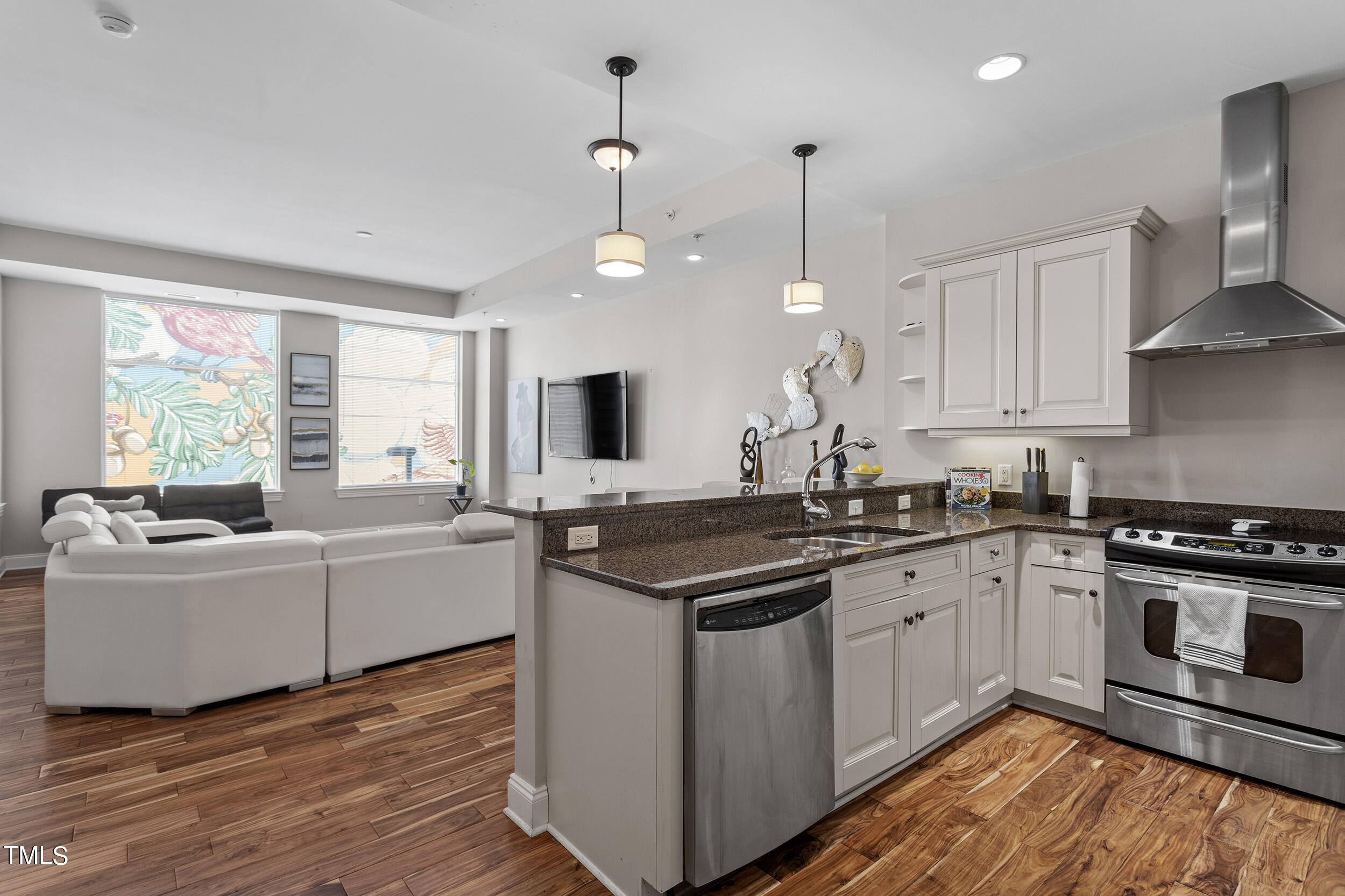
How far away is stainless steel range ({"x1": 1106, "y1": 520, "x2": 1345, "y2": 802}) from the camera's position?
218 centimetres

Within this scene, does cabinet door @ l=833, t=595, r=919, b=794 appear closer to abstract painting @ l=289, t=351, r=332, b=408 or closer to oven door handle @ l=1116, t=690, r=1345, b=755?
oven door handle @ l=1116, t=690, r=1345, b=755

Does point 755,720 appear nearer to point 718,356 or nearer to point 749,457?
point 749,457

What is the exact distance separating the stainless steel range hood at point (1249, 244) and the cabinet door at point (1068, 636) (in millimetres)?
1041

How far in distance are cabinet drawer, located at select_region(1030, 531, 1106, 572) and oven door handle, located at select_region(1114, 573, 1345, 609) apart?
19 centimetres

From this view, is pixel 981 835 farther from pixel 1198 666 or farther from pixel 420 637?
pixel 420 637

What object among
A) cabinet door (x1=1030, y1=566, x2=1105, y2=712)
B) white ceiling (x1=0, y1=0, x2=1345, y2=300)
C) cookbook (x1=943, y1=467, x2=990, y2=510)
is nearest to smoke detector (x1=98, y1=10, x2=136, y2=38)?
white ceiling (x1=0, y1=0, x2=1345, y2=300)

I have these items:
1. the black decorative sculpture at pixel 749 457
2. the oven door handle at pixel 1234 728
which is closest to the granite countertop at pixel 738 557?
the oven door handle at pixel 1234 728

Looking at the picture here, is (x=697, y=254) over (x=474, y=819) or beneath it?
over

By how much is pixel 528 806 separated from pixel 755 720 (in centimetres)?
85

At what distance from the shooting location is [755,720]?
1.75 meters

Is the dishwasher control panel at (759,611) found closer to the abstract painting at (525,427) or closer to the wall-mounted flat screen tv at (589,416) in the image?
the wall-mounted flat screen tv at (589,416)

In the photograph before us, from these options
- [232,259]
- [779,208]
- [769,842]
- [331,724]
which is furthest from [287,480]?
[769,842]

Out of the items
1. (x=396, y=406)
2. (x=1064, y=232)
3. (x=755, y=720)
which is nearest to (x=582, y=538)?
(x=755, y=720)

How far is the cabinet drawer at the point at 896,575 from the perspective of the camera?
2070mm
